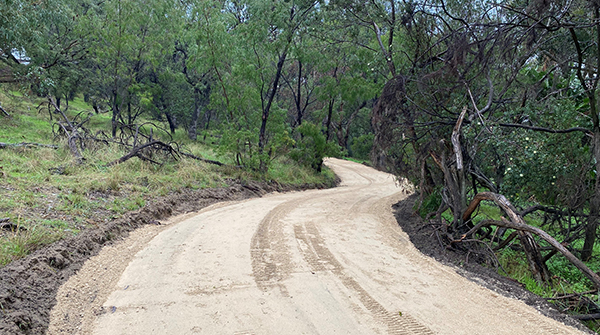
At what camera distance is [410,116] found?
904 centimetres

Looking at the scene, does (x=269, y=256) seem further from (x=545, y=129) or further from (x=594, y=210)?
(x=594, y=210)

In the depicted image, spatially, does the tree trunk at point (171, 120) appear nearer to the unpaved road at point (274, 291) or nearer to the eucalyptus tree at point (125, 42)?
the eucalyptus tree at point (125, 42)

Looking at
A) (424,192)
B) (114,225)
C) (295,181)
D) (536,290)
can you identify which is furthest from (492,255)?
(295,181)

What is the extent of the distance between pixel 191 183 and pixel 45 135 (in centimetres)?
845

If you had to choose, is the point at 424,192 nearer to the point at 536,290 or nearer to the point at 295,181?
the point at 536,290

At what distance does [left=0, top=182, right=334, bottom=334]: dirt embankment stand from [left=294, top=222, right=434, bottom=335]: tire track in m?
3.08

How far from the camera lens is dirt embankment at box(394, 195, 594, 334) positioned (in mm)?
3956

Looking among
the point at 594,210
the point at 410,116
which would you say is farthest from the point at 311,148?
the point at 594,210

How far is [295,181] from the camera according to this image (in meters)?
17.2

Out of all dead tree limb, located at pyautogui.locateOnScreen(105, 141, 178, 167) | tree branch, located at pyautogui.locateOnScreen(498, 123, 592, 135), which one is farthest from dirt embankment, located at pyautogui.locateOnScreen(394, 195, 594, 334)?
dead tree limb, located at pyautogui.locateOnScreen(105, 141, 178, 167)

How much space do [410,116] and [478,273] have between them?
4.86 m

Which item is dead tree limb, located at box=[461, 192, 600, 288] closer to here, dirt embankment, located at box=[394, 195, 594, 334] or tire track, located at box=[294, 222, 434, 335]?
dirt embankment, located at box=[394, 195, 594, 334]

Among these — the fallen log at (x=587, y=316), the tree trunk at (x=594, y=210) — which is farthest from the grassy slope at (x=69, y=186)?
the tree trunk at (x=594, y=210)

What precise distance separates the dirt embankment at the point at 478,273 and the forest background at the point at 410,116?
267 millimetres
